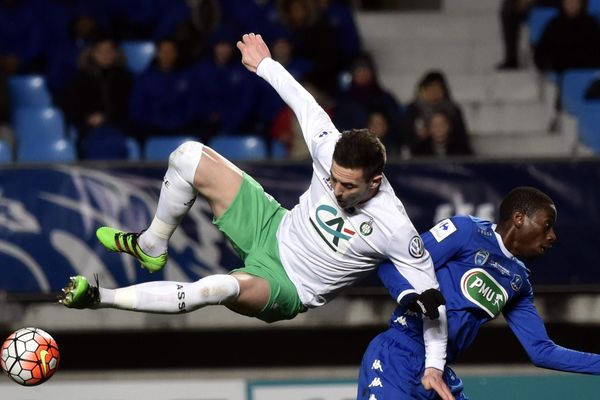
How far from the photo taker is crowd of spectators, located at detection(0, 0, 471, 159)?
10.3 m

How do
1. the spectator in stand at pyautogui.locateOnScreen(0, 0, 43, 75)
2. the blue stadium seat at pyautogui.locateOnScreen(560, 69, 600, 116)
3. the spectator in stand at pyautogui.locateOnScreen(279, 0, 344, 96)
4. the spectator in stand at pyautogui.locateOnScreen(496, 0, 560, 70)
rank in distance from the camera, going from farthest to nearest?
the spectator in stand at pyautogui.locateOnScreen(496, 0, 560, 70)
the spectator in stand at pyautogui.locateOnScreen(0, 0, 43, 75)
the blue stadium seat at pyautogui.locateOnScreen(560, 69, 600, 116)
the spectator in stand at pyautogui.locateOnScreen(279, 0, 344, 96)

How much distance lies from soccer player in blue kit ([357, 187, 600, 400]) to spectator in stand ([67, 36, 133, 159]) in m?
4.91

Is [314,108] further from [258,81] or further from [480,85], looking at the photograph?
[480,85]

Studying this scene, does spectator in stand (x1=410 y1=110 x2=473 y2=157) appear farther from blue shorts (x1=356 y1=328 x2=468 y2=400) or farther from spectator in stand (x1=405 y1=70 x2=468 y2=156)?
blue shorts (x1=356 y1=328 x2=468 y2=400)

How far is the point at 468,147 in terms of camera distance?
10.2 metres

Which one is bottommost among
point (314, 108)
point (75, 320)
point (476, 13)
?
point (75, 320)

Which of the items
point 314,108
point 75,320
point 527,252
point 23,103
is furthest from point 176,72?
point 527,252

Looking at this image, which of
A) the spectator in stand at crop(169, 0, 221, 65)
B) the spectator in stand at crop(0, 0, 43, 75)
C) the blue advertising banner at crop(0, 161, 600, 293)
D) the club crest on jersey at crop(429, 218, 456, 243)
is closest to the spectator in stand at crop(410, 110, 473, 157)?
the blue advertising banner at crop(0, 161, 600, 293)

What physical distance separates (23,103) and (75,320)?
8.86ft

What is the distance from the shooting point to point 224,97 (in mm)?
10641

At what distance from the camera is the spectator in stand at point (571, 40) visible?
11219mm

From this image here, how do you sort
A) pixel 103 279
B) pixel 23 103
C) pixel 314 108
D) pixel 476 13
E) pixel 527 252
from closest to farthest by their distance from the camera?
pixel 527 252 → pixel 314 108 → pixel 103 279 → pixel 23 103 → pixel 476 13

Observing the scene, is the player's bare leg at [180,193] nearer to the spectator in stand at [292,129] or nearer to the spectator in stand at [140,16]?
the spectator in stand at [292,129]

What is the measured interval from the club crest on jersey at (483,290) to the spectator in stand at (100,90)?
5.06 metres
